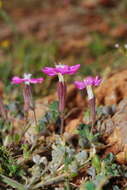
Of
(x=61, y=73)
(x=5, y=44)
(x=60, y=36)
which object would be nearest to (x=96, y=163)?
(x=61, y=73)

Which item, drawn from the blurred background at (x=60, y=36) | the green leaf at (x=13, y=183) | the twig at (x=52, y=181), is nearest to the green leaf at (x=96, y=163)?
the twig at (x=52, y=181)

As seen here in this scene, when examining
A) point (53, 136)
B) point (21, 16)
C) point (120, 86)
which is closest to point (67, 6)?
point (21, 16)

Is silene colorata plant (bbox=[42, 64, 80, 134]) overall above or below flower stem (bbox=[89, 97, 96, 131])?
above

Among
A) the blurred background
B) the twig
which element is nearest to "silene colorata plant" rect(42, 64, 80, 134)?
the twig

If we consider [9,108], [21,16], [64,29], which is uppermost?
[21,16]

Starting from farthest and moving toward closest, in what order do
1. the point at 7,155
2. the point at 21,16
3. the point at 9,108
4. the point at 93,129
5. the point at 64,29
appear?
1. the point at 21,16
2. the point at 64,29
3. the point at 9,108
4. the point at 93,129
5. the point at 7,155

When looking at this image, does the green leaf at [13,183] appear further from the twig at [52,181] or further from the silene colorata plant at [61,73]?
the silene colorata plant at [61,73]

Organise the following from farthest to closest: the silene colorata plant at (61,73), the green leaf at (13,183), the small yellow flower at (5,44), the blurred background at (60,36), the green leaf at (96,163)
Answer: the small yellow flower at (5,44) < the blurred background at (60,36) < the silene colorata plant at (61,73) < the green leaf at (96,163) < the green leaf at (13,183)

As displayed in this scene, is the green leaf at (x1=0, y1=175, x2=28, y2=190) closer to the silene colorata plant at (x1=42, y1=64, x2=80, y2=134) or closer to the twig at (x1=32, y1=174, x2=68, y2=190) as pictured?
the twig at (x1=32, y1=174, x2=68, y2=190)

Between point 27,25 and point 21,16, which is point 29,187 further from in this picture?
point 21,16
